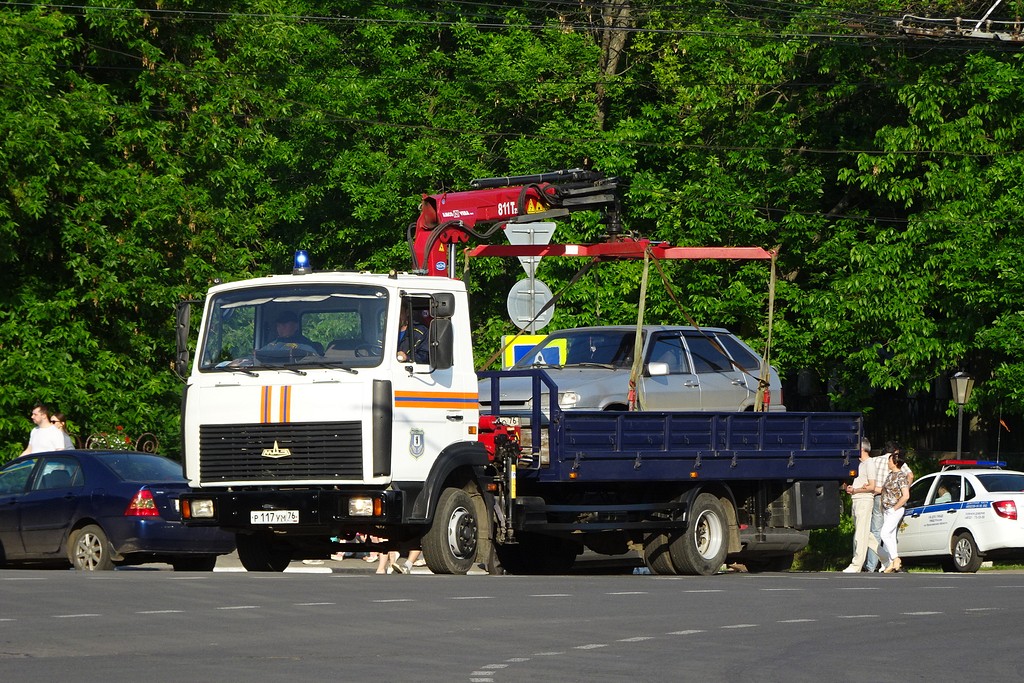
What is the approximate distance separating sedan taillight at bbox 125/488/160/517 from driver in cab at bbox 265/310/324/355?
10.3 ft

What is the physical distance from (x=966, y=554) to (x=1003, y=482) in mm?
1134

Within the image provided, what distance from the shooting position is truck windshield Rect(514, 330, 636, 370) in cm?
1945

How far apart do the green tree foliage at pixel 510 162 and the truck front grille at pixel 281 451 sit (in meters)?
10.7

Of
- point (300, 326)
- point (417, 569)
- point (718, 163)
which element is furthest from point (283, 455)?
point (718, 163)

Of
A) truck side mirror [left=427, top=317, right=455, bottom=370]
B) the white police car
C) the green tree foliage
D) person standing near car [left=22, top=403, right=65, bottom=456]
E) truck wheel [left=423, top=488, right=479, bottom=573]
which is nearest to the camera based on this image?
truck side mirror [left=427, top=317, right=455, bottom=370]

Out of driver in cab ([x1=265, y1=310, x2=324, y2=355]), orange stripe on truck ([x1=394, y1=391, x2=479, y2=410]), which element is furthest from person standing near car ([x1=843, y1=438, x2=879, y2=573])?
driver in cab ([x1=265, y1=310, x2=324, y2=355])

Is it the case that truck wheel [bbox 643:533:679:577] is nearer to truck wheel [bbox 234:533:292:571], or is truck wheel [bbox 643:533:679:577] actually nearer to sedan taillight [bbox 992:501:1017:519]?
truck wheel [bbox 234:533:292:571]

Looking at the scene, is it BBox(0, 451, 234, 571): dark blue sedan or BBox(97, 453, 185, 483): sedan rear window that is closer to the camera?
BBox(0, 451, 234, 571): dark blue sedan

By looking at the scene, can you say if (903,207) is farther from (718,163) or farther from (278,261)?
(278,261)

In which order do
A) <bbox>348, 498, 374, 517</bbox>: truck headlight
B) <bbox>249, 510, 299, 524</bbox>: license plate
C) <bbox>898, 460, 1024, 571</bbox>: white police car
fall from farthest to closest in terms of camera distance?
<bbox>898, 460, 1024, 571</bbox>: white police car → <bbox>249, 510, 299, 524</bbox>: license plate → <bbox>348, 498, 374, 517</bbox>: truck headlight

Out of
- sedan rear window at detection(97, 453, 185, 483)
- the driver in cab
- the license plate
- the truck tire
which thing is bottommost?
the truck tire

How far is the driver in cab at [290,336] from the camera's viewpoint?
15836 millimetres

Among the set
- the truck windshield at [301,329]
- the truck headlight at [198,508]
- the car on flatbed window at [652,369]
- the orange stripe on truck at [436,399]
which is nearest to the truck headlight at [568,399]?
the car on flatbed window at [652,369]

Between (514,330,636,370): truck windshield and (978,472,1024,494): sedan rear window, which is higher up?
(514,330,636,370): truck windshield
